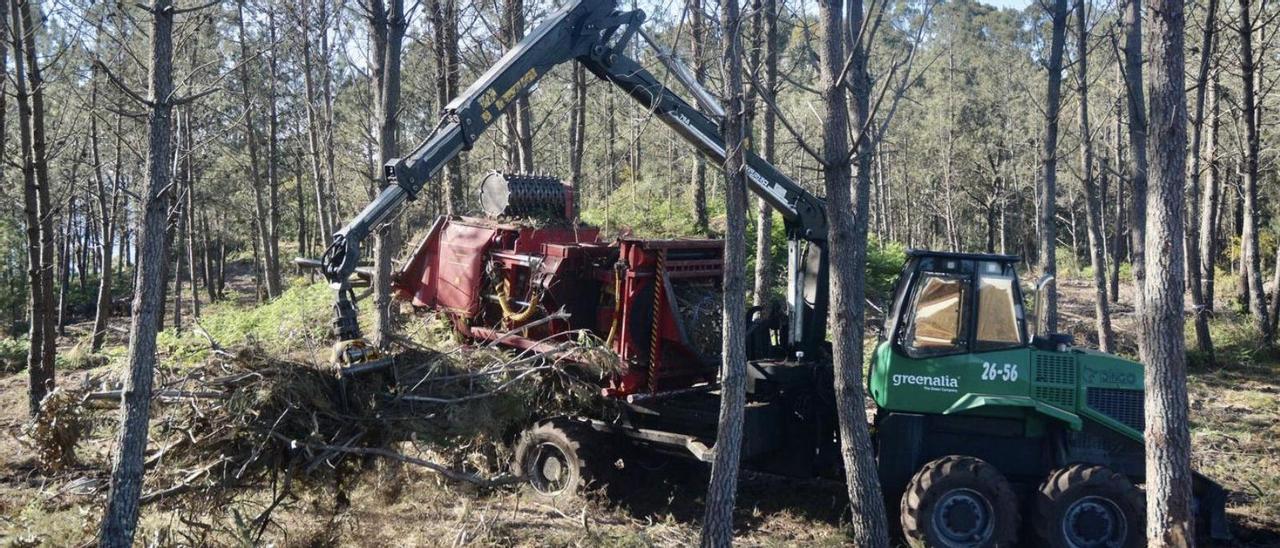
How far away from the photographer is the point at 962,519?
25.2 ft

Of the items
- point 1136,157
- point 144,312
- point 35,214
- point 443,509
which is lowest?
point 443,509

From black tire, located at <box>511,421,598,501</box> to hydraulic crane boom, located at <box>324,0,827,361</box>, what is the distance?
2287 millimetres

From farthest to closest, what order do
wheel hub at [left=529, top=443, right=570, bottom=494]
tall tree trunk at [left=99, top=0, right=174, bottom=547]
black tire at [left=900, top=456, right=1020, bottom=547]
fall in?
wheel hub at [left=529, top=443, right=570, bottom=494] → black tire at [left=900, top=456, right=1020, bottom=547] → tall tree trunk at [left=99, top=0, right=174, bottom=547]

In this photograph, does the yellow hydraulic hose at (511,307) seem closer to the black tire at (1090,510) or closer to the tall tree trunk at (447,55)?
the tall tree trunk at (447,55)

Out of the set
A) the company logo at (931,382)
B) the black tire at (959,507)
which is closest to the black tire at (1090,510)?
the black tire at (959,507)

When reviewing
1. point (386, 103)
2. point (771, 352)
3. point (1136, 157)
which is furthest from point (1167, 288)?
point (386, 103)

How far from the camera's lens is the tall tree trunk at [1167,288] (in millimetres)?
5746

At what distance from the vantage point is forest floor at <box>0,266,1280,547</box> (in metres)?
6.76

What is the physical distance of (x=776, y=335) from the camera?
956cm

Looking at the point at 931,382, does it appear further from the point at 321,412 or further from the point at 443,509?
the point at 321,412

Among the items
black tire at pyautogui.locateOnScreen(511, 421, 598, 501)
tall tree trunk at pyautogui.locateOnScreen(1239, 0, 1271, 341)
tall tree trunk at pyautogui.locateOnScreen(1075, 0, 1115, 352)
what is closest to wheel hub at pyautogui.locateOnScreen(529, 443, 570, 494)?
black tire at pyautogui.locateOnScreen(511, 421, 598, 501)

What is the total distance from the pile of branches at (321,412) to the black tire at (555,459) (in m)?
0.65

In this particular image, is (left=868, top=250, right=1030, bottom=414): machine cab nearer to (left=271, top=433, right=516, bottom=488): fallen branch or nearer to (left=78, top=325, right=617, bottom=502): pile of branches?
(left=78, top=325, right=617, bottom=502): pile of branches

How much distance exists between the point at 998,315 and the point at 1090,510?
1766 mm
